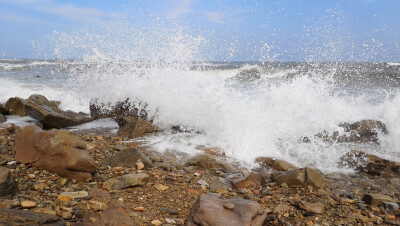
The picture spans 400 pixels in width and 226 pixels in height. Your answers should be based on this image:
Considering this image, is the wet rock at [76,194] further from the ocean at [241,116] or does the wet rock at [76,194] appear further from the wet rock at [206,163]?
the ocean at [241,116]

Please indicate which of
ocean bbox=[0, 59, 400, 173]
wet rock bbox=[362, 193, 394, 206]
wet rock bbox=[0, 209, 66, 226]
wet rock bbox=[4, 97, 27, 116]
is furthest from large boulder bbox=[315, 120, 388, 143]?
wet rock bbox=[4, 97, 27, 116]

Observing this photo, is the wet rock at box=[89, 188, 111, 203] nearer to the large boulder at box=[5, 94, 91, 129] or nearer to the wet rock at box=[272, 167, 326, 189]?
the wet rock at box=[272, 167, 326, 189]

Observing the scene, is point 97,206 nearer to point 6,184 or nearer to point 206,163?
point 6,184

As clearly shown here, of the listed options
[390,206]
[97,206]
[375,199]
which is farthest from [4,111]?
[390,206]

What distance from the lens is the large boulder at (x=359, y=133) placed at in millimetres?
5371

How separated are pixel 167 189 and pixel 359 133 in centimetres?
412

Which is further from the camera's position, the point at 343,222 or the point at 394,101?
the point at 394,101

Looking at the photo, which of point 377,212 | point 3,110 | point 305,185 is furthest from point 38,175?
point 3,110

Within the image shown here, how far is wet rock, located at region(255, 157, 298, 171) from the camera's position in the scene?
4082 mm

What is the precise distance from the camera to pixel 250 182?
3309 mm

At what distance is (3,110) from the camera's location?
6574mm

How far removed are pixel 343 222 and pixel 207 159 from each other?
5.81 feet

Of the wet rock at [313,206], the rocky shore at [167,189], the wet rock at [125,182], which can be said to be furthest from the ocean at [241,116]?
the wet rock at [125,182]

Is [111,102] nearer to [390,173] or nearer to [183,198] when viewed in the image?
[183,198]
